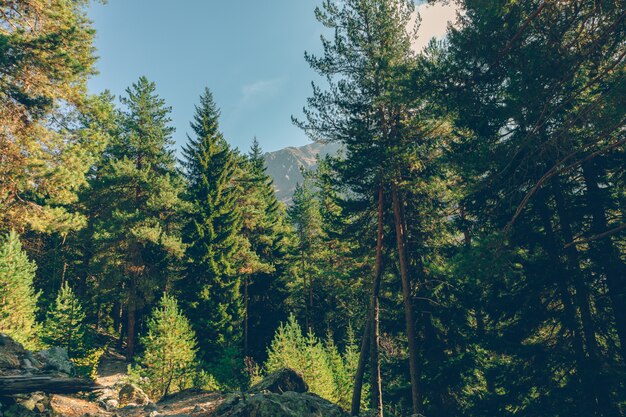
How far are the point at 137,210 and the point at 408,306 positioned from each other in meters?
20.2

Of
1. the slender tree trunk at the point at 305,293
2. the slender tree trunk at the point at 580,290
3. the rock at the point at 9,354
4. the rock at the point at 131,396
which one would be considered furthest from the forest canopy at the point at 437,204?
the slender tree trunk at the point at 305,293

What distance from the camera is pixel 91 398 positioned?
32.5 feet

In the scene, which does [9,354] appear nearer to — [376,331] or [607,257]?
[376,331]

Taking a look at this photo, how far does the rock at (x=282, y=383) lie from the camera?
11953 millimetres

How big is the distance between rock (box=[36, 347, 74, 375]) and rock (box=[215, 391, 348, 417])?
473 cm

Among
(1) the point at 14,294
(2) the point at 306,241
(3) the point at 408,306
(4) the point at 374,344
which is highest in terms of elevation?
(2) the point at 306,241

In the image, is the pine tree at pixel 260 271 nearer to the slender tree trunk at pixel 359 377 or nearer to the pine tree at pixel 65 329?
the pine tree at pixel 65 329

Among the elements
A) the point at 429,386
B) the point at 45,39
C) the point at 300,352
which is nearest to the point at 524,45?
the point at 429,386

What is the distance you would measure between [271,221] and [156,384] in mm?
18463

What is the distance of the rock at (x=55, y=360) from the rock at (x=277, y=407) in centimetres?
473

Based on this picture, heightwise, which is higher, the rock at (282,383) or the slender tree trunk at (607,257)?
the slender tree trunk at (607,257)

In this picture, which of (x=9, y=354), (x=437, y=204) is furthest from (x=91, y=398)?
(x=437, y=204)

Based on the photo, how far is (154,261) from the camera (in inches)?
1008

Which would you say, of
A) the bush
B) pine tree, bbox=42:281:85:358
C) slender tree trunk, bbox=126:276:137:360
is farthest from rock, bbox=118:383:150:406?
slender tree trunk, bbox=126:276:137:360
